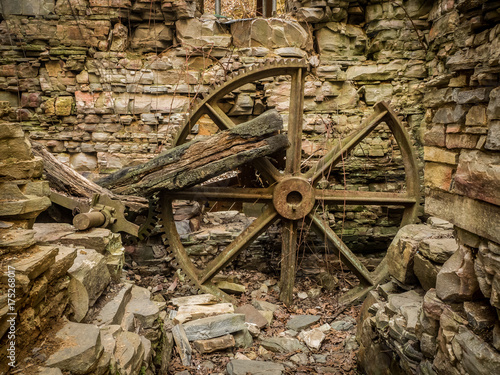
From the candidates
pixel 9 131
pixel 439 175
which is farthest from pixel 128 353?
pixel 439 175

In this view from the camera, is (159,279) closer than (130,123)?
Yes

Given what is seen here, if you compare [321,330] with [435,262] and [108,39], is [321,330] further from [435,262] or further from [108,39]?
[108,39]

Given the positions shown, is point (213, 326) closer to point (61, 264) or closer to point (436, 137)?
point (61, 264)

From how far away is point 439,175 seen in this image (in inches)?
81.3

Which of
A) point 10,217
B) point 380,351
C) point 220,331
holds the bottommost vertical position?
point 220,331

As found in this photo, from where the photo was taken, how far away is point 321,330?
3348 millimetres

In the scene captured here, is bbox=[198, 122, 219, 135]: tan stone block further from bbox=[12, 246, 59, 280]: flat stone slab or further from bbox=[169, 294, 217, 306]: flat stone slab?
bbox=[12, 246, 59, 280]: flat stone slab

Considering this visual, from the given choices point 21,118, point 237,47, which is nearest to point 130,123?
point 21,118

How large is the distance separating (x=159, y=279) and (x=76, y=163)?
2.06 m

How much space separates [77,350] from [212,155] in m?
2.12

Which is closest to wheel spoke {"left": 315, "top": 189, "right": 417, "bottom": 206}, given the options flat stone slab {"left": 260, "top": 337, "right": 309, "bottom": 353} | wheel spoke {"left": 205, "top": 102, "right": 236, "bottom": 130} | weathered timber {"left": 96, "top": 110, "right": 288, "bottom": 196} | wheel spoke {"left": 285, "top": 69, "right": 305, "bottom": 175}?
wheel spoke {"left": 285, "top": 69, "right": 305, "bottom": 175}

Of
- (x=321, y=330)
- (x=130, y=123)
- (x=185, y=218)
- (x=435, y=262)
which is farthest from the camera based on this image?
(x=130, y=123)

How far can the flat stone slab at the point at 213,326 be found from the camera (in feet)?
9.71

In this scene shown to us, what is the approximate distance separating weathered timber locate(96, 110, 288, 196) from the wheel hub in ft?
1.49
